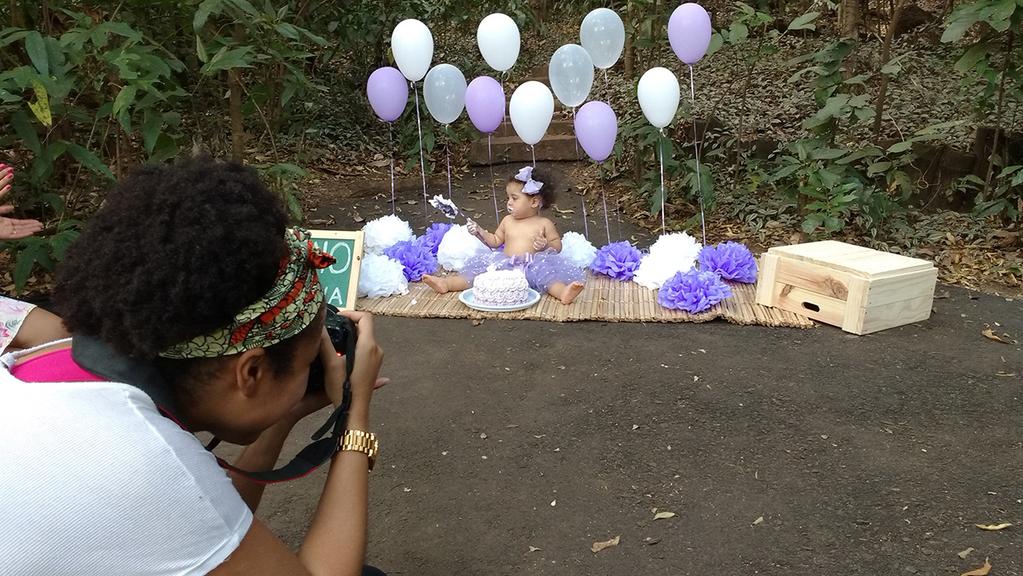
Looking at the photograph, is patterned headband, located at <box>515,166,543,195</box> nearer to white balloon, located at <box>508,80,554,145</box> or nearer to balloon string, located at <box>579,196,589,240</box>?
white balloon, located at <box>508,80,554,145</box>

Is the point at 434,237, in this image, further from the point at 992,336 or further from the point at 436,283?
the point at 992,336

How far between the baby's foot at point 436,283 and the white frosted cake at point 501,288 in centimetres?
26

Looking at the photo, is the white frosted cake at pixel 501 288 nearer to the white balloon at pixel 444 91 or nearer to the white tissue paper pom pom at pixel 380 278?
the white tissue paper pom pom at pixel 380 278

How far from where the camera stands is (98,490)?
791 millimetres

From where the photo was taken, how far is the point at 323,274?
11.3ft

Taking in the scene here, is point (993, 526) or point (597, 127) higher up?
point (597, 127)

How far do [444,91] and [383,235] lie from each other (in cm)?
92

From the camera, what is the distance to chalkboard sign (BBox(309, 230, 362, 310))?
135 inches

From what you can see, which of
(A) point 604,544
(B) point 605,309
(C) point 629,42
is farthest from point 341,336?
(C) point 629,42

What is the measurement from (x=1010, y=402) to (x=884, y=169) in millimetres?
2452

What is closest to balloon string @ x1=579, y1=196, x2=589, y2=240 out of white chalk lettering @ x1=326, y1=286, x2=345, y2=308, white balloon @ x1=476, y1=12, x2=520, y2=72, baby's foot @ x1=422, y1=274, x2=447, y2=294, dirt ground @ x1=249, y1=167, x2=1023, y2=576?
white balloon @ x1=476, y1=12, x2=520, y2=72

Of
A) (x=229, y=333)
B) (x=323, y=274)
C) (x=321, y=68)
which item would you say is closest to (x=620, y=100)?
(x=321, y=68)

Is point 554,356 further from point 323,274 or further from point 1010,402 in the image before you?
point 1010,402

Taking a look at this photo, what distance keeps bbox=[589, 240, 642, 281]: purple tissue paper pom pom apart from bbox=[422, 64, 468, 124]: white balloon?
4.07 feet
